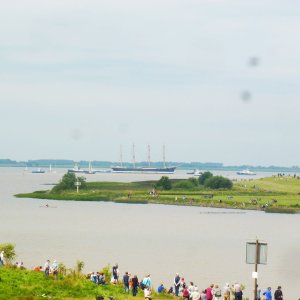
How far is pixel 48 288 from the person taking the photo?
36812 millimetres

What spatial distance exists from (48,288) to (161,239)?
49287mm

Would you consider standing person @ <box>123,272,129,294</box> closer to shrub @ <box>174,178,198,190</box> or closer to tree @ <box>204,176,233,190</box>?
shrub @ <box>174,178,198,190</box>

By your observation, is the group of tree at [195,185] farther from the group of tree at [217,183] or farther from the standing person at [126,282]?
the standing person at [126,282]

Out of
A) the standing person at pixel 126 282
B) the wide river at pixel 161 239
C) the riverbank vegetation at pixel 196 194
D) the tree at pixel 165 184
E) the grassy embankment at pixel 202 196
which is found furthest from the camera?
the tree at pixel 165 184

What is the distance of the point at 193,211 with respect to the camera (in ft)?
423

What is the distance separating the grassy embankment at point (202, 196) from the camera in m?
136

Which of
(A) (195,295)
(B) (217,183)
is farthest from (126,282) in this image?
(B) (217,183)

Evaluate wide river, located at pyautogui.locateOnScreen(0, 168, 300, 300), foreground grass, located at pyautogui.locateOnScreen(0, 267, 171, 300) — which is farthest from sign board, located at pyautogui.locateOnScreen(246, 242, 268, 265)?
wide river, located at pyautogui.locateOnScreen(0, 168, 300, 300)

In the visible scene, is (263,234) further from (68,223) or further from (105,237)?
(68,223)

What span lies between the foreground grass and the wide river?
13.4 meters

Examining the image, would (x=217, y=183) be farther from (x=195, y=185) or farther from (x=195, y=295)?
(x=195, y=295)

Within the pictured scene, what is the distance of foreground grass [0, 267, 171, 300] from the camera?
115 feet

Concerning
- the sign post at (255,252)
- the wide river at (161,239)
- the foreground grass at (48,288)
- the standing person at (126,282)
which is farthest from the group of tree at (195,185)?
the sign post at (255,252)

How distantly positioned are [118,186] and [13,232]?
326 ft
